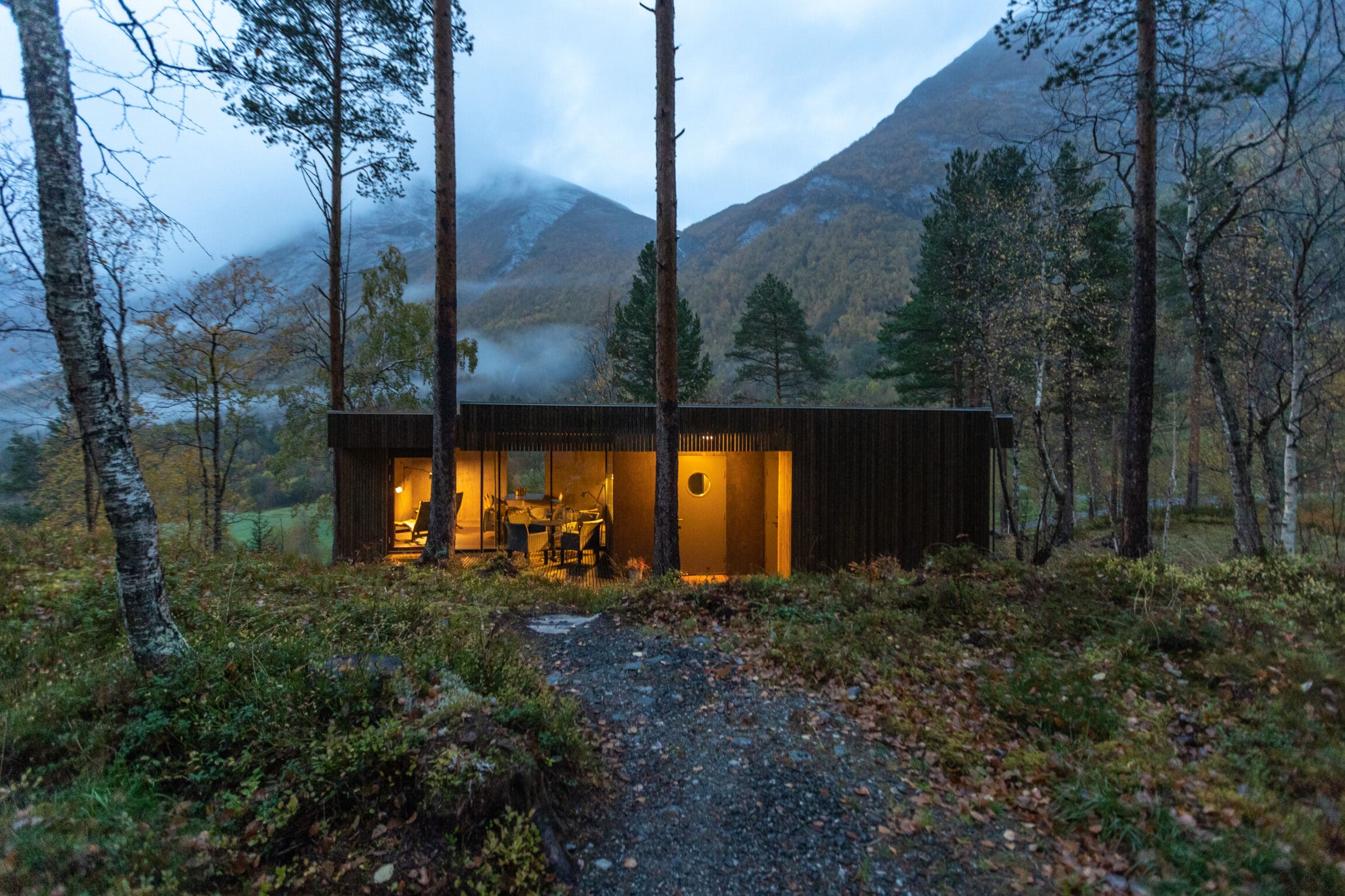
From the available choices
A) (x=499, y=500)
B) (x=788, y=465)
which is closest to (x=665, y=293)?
(x=788, y=465)

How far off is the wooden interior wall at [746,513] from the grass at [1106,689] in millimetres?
4887

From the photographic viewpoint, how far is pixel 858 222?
47875 millimetres

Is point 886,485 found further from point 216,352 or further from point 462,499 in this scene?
point 216,352

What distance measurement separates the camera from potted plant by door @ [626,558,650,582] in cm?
790

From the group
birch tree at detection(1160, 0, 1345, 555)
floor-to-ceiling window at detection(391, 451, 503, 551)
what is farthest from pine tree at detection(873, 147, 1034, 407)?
floor-to-ceiling window at detection(391, 451, 503, 551)

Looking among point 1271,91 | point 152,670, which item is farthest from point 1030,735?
point 1271,91

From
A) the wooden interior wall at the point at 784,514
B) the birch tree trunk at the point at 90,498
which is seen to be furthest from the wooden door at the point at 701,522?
the birch tree trunk at the point at 90,498

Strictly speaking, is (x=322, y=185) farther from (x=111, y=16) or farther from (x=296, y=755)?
(x=296, y=755)

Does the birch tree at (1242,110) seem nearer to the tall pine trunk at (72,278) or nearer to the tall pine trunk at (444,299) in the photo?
the tall pine trunk at (444,299)

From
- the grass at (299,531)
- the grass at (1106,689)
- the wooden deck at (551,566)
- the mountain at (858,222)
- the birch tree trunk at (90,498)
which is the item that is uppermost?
the mountain at (858,222)

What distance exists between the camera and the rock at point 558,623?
4844 millimetres

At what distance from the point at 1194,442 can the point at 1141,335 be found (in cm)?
1529

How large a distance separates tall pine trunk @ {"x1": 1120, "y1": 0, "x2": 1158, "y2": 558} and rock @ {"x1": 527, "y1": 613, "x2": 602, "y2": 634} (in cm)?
592

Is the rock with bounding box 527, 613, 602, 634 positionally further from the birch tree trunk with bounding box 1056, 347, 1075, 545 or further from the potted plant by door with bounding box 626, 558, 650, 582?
Answer: the birch tree trunk with bounding box 1056, 347, 1075, 545
